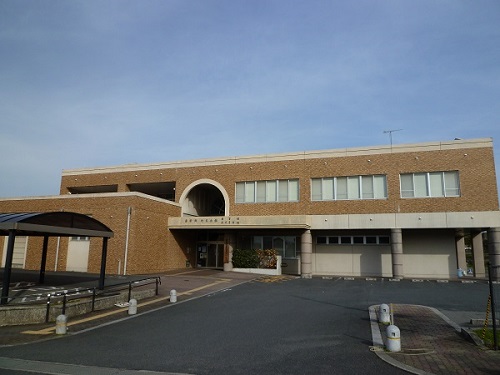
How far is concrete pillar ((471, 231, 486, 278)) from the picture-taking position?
27417mm

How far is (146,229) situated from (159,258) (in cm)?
Answer: 243

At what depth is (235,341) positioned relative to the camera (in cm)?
850

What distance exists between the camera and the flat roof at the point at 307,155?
24.0 m

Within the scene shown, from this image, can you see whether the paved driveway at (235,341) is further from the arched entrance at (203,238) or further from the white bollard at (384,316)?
the arched entrance at (203,238)

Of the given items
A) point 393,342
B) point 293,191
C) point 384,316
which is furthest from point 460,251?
point 393,342

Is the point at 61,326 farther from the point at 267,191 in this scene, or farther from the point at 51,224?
the point at 267,191

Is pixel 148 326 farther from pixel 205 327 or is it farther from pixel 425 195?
pixel 425 195

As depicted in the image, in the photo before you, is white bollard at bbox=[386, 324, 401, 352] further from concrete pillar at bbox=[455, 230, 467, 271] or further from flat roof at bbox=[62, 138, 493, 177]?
concrete pillar at bbox=[455, 230, 467, 271]

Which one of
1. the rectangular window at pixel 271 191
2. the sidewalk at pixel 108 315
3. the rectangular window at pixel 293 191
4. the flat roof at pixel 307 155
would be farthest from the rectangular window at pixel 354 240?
the sidewalk at pixel 108 315

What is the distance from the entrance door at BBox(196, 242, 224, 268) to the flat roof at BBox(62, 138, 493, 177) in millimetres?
6521

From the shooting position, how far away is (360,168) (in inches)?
1019

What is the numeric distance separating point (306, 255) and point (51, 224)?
1669 centimetres

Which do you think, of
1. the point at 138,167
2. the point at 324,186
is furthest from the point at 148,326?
the point at 138,167

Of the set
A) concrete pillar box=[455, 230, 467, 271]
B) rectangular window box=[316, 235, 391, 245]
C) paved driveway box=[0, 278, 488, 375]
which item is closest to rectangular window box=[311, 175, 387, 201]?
rectangular window box=[316, 235, 391, 245]
